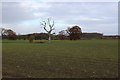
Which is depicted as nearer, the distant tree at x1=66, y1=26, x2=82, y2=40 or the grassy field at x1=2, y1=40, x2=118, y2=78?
the grassy field at x1=2, y1=40, x2=118, y2=78

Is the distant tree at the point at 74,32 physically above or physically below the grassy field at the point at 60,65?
above

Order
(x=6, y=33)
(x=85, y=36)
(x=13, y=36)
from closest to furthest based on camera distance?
(x=13, y=36), (x=6, y=33), (x=85, y=36)

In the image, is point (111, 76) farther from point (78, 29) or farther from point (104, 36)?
point (104, 36)

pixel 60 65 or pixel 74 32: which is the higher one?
pixel 74 32

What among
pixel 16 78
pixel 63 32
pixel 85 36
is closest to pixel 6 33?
pixel 63 32

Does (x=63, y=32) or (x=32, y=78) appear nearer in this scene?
(x=32, y=78)

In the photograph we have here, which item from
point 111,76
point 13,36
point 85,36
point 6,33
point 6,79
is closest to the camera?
point 6,79

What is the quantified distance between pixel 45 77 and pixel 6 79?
133 centimetres

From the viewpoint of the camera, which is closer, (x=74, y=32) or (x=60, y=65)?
(x=60, y=65)

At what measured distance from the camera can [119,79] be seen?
21.4ft

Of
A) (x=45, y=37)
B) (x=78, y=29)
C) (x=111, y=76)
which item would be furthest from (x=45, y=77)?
(x=78, y=29)

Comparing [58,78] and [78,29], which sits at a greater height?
[78,29]

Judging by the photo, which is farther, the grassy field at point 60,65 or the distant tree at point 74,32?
the distant tree at point 74,32

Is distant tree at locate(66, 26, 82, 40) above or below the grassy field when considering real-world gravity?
above
